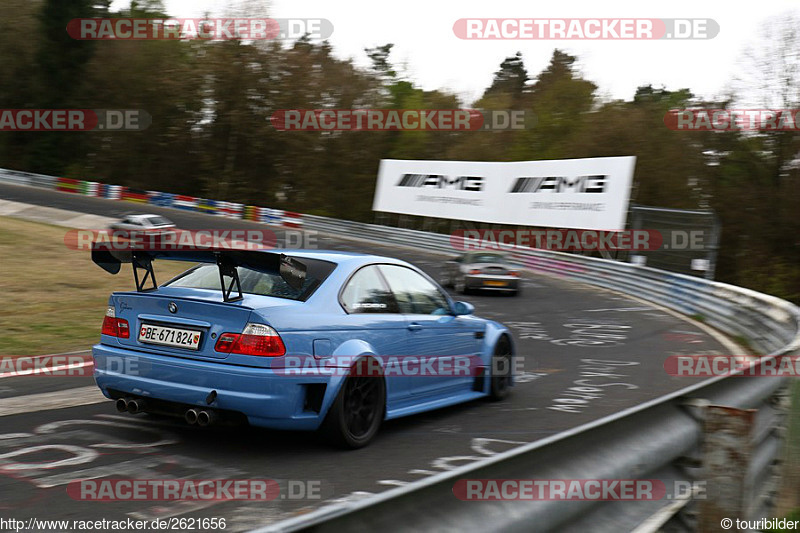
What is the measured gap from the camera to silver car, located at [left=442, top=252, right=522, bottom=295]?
2239 cm

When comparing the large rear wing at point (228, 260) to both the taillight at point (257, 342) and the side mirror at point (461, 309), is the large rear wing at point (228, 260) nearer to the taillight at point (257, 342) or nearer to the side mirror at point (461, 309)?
the taillight at point (257, 342)

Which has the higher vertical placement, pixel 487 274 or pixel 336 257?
pixel 336 257

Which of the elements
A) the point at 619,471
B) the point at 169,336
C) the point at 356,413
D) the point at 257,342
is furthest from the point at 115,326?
the point at 619,471

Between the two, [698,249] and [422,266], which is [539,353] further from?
[422,266]

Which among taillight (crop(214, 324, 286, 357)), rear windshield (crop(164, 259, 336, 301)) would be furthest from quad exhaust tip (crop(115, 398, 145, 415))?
rear windshield (crop(164, 259, 336, 301))

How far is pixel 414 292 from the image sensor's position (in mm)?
7074

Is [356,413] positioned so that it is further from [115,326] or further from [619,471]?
[619,471]

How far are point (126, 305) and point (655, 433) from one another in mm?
4065

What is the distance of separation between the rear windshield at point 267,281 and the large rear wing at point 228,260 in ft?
0.20

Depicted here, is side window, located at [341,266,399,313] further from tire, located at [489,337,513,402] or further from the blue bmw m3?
tire, located at [489,337,513,402]

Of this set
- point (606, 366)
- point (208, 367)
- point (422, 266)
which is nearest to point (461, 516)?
point (208, 367)

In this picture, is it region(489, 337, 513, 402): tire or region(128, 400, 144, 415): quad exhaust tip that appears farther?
region(489, 337, 513, 402): tire

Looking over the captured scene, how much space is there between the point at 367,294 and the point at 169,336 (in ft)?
4.94

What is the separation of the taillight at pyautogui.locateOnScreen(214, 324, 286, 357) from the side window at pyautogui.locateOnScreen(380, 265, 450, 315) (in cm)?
149
